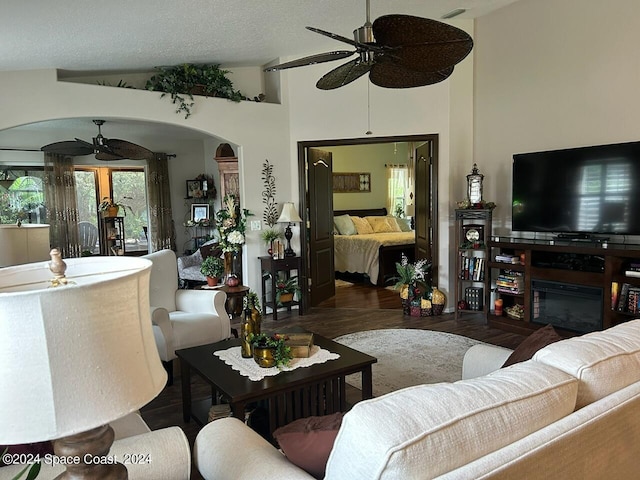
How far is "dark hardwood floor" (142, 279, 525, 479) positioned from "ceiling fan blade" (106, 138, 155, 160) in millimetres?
2434

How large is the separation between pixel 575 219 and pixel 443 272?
1.66 metres

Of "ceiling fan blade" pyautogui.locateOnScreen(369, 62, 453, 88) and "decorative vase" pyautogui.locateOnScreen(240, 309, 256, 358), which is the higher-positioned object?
"ceiling fan blade" pyautogui.locateOnScreen(369, 62, 453, 88)

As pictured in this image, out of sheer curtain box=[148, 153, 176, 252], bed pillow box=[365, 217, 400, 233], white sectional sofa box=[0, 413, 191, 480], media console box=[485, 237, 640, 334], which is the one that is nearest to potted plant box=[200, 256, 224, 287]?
media console box=[485, 237, 640, 334]

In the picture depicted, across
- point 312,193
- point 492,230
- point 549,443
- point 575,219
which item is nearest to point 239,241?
point 312,193

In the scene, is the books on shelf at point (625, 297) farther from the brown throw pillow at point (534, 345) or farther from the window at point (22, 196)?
the window at point (22, 196)

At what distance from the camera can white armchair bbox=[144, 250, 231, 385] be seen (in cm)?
354

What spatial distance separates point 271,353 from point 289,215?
3192 millimetres

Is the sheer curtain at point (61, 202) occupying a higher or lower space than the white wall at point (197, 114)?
lower

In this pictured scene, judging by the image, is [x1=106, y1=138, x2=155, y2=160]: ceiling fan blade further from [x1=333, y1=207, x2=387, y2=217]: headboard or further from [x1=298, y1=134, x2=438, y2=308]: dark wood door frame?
[x1=333, y1=207, x2=387, y2=217]: headboard

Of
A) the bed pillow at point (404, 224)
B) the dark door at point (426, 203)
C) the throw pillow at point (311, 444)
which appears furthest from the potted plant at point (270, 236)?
the throw pillow at point (311, 444)

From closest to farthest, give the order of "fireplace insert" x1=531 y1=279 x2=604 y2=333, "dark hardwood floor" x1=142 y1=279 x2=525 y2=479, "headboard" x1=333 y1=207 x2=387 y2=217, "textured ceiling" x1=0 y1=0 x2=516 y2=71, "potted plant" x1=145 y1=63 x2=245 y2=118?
"textured ceiling" x1=0 y1=0 x2=516 y2=71
"fireplace insert" x1=531 y1=279 x2=604 y2=333
"dark hardwood floor" x1=142 y1=279 x2=525 y2=479
"potted plant" x1=145 y1=63 x2=245 y2=118
"headboard" x1=333 y1=207 x2=387 y2=217

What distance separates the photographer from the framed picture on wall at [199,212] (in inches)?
337

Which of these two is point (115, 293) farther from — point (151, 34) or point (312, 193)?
point (312, 193)

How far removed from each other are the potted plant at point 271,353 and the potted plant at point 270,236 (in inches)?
121
